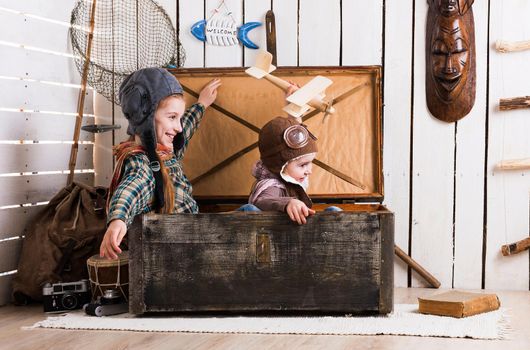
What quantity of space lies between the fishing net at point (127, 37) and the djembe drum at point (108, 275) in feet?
3.14

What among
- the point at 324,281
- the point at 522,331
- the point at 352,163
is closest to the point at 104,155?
the point at 352,163

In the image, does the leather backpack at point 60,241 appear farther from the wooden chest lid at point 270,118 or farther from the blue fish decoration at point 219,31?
the blue fish decoration at point 219,31

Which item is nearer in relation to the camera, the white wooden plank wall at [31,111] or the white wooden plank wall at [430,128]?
the white wooden plank wall at [31,111]

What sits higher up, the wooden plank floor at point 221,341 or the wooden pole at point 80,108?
the wooden pole at point 80,108

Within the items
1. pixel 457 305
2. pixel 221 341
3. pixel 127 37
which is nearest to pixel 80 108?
pixel 127 37

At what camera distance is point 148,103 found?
2.85 meters

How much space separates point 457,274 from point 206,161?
1303 mm

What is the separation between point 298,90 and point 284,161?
0.35 meters

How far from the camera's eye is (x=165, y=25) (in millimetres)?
3537

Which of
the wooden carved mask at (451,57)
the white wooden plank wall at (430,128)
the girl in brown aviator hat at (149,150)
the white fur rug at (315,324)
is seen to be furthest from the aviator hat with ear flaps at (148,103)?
the wooden carved mask at (451,57)

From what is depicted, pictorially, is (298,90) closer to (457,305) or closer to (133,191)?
(133,191)

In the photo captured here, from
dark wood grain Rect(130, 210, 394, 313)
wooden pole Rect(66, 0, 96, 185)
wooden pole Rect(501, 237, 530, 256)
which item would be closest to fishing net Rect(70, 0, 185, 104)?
wooden pole Rect(66, 0, 96, 185)

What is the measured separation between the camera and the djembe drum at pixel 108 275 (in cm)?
285

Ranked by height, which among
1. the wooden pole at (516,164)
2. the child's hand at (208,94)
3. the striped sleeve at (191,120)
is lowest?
the wooden pole at (516,164)
